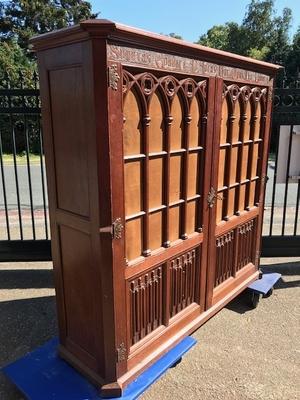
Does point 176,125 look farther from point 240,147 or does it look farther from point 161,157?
point 240,147

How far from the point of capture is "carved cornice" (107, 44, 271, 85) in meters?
1.78

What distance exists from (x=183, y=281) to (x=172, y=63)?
1.64 m

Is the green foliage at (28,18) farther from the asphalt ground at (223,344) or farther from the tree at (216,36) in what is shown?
the asphalt ground at (223,344)

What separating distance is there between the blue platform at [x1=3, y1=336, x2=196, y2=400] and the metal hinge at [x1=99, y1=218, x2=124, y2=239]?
1.07 metres

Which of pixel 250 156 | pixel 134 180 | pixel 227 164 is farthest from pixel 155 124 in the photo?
pixel 250 156

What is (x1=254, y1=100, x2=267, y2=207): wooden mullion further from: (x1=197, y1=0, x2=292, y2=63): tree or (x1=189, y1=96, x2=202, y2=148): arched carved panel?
(x1=197, y1=0, x2=292, y2=63): tree

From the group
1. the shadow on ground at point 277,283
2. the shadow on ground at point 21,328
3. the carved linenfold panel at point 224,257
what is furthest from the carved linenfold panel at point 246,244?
the shadow on ground at point 21,328

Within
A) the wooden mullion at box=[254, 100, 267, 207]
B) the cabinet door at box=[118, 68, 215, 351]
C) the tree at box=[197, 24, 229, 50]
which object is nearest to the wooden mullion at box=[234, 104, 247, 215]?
the wooden mullion at box=[254, 100, 267, 207]

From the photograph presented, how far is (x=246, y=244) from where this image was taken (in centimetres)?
352

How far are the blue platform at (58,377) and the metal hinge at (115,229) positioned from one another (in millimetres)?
1065

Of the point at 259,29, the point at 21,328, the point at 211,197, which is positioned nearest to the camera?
the point at 211,197

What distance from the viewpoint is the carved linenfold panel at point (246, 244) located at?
11.1 feet

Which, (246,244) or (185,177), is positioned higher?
(185,177)

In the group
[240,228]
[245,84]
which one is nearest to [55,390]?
[240,228]
